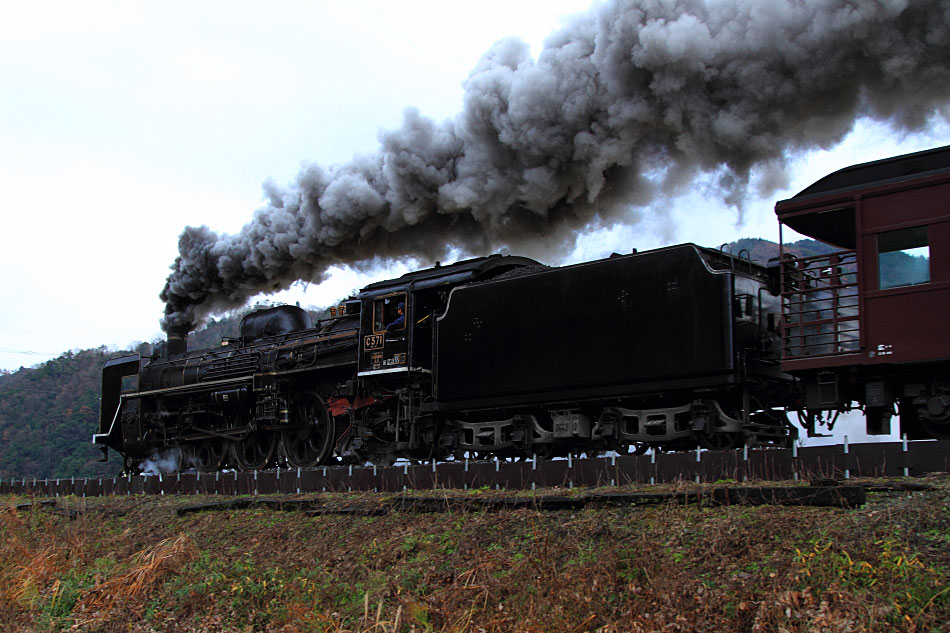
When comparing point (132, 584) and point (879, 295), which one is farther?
point (879, 295)

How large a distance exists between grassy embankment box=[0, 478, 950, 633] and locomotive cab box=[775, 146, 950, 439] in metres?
3.16

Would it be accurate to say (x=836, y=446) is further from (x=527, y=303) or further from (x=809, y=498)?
(x=527, y=303)

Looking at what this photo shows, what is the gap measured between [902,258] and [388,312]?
8978 millimetres

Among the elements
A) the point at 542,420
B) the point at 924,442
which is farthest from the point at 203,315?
the point at 924,442

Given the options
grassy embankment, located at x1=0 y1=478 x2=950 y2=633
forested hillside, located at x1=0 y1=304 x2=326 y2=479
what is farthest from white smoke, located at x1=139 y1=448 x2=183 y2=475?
grassy embankment, located at x1=0 y1=478 x2=950 y2=633

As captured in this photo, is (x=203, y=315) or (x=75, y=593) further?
(x=203, y=315)

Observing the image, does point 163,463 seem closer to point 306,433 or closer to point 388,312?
point 306,433

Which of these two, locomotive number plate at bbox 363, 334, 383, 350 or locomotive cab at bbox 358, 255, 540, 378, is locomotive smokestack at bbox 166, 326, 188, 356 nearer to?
locomotive number plate at bbox 363, 334, 383, 350

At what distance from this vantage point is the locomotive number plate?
1698 centimetres

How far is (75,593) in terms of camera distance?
9.91 meters

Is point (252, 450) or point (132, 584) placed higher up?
point (252, 450)

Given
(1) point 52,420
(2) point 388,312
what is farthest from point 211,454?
(1) point 52,420

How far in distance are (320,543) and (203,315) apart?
55.9ft

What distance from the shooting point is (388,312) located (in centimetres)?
1706
